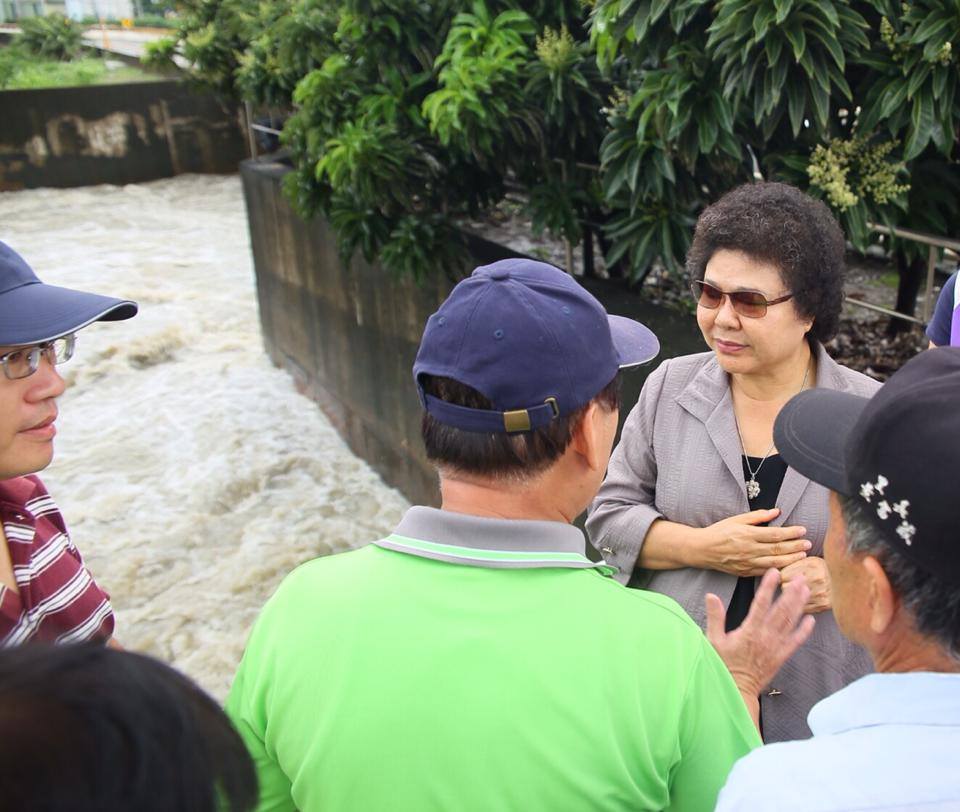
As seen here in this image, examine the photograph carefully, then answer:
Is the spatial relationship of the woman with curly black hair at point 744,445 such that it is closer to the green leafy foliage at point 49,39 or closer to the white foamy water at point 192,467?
the white foamy water at point 192,467

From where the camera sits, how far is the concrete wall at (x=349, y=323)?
6715 millimetres

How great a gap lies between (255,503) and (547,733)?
275 inches

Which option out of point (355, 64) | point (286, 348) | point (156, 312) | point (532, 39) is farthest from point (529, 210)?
point (156, 312)

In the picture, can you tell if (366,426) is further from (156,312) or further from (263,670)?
(263,670)

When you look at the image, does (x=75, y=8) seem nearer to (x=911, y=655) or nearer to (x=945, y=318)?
(x=945, y=318)

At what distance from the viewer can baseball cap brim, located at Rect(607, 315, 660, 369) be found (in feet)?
5.36

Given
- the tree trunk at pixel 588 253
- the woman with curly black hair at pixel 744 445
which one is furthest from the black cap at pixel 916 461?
the tree trunk at pixel 588 253

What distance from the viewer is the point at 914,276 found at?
13.8ft

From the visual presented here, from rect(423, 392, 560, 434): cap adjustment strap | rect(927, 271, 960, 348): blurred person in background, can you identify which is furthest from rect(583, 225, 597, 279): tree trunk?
rect(423, 392, 560, 434): cap adjustment strap

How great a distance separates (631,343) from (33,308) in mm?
1236

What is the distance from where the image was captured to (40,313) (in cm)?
193

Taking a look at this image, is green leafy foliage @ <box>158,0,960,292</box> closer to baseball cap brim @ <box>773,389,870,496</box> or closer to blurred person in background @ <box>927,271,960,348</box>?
blurred person in background @ <box>927,271,960,348</box>

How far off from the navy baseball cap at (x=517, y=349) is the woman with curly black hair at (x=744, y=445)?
0.81 m

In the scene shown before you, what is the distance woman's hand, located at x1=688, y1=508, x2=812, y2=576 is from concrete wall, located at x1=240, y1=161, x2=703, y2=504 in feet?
8.24
